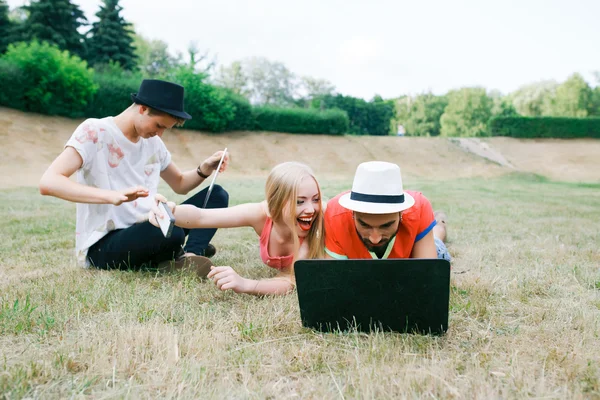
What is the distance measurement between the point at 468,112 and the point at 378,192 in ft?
191

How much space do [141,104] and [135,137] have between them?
346 mm

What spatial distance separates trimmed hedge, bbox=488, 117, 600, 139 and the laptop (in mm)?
36180

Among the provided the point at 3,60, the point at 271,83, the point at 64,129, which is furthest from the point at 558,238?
the point at 271,83

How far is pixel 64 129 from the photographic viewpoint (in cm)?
2402

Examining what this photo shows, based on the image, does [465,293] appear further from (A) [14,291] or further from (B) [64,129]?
(B) [64,129]

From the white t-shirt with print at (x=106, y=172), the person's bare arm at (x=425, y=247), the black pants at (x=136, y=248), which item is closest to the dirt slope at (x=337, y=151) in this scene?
the white t-shirt with print at (x=106, y=172)

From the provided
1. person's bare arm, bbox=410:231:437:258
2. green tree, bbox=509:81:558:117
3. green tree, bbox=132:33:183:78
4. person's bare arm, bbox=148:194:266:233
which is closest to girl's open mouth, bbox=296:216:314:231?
person's bare arm, bbox=148:194:266:233

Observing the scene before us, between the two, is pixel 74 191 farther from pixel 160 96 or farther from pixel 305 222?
pixel 305 222

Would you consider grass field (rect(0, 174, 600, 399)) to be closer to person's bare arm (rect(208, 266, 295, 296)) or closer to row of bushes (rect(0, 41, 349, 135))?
person's bare arm (rect(208, 266, 295, 296))

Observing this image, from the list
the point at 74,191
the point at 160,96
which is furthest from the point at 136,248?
the point at 160,96

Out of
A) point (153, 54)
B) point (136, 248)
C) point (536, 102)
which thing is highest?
point (153, 54)

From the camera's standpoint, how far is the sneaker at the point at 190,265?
3459mm

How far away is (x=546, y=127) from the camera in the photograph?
35000 millimetres

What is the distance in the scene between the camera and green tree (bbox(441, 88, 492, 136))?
185ft
